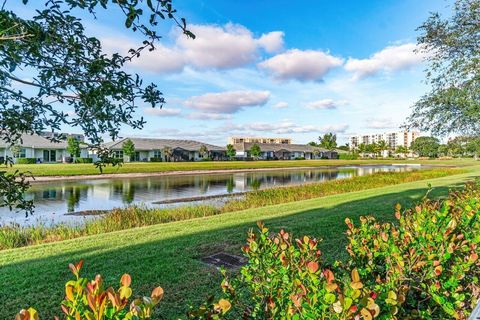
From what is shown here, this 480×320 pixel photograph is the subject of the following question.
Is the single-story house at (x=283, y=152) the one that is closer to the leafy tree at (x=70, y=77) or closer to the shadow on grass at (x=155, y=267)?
the shadow on grass at (x=155, y=267)

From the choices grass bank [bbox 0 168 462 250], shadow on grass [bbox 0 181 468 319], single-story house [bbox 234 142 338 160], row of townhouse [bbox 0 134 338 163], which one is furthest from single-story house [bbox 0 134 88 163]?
shadow on grass [bbox 0 181 468 319]

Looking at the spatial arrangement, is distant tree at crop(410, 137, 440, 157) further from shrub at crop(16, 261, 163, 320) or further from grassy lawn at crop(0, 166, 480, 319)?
shrub at crop(16, 261, 163, 320)

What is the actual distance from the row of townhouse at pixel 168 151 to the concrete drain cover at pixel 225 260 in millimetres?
20723

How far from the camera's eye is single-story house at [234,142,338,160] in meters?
86.9

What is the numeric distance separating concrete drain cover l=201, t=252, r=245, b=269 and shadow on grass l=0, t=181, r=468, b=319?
18 cm

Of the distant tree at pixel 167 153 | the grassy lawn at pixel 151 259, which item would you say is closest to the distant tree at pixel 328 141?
the distant tree at pixel 167 153

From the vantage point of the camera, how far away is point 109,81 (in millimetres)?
2875

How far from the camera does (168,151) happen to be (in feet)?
211

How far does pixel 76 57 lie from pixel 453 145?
11.2 meters

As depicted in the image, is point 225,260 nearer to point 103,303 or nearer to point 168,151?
point 103,303

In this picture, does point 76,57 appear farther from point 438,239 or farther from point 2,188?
point 438,239

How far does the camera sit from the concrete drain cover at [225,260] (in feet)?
17.7

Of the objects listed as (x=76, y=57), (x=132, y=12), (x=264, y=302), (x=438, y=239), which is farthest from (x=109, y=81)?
(x=438, y=239)

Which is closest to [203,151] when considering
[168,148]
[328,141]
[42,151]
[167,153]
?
[168,148]
